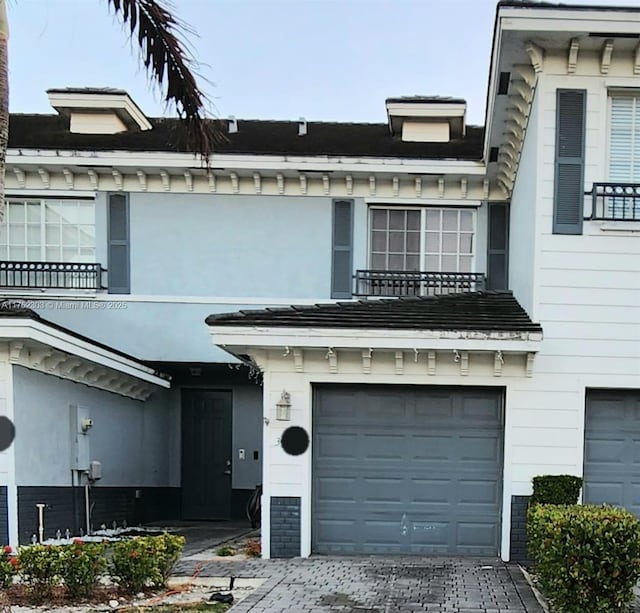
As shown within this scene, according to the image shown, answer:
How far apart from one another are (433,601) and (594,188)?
5217 millimetres

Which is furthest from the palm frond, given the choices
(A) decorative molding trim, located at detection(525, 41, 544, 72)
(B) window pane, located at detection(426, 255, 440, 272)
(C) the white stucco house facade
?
(B) window pane, located at detection(426, 255, 440, 272)

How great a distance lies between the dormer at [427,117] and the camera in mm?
12875

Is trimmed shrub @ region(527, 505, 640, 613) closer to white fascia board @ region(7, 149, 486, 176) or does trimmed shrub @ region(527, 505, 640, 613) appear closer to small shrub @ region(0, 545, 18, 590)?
small shrub @ region(0, 545, 18, 590)

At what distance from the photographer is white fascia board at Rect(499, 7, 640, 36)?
281 inches

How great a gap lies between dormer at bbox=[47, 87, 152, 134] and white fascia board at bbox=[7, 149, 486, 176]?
2.14 m

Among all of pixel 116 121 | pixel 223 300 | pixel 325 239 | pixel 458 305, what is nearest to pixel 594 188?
pixel 458 305

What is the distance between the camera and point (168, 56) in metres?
6.28

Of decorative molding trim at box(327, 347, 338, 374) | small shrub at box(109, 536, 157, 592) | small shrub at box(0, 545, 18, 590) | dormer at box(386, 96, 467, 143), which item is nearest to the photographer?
small shrub at box(0, 545, 18, 590)

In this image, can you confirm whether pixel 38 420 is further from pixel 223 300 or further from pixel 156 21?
pixel 156 21

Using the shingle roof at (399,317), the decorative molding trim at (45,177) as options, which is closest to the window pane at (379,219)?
the shingle roof at (399,317)

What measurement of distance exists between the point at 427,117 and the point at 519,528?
852 cm

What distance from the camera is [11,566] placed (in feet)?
19.7

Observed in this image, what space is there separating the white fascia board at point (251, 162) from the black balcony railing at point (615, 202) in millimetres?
3490

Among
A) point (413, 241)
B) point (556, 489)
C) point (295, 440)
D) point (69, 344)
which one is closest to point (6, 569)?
point (69, 344)
